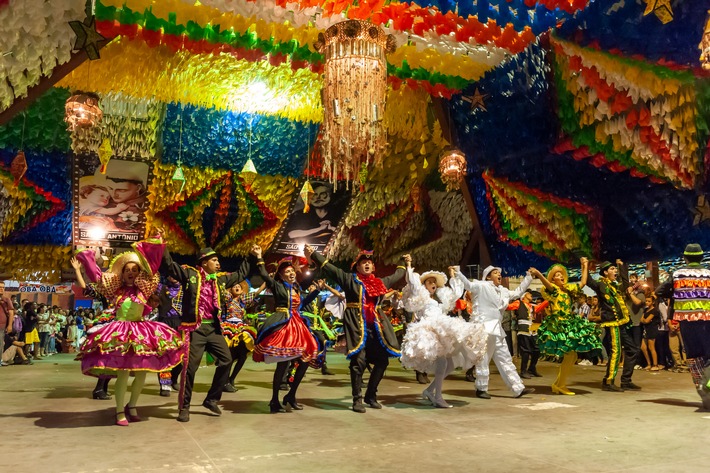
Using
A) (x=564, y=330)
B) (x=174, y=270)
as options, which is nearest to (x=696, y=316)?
(x=564, y=330)

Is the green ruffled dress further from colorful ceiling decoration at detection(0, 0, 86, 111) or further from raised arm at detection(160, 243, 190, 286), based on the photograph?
colorful ceiling decoration at detection(0, 0, 86, 111)

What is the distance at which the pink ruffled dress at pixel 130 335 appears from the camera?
5.21 m

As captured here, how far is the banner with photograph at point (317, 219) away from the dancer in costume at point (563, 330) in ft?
30.8

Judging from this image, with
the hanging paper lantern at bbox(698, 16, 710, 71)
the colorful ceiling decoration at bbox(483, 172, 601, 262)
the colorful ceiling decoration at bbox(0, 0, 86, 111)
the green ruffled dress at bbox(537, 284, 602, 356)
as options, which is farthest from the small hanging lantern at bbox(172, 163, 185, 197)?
the hanging paper lantern at bbox(698, 16, 710, 71)

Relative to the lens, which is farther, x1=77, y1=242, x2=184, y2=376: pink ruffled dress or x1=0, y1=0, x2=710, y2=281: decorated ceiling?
x1=0, y1=0, x2=710, y2=281: decorated ceiling

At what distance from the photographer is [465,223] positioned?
1662cm

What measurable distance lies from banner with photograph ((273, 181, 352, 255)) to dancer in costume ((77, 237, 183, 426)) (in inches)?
438

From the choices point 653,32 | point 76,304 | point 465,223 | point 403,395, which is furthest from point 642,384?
point 76,304

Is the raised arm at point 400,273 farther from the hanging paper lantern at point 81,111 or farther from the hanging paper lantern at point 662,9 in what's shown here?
the hanging paper lantern at point 81,111

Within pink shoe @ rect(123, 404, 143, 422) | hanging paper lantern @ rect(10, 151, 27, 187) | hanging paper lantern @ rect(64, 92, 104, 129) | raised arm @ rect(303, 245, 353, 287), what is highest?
hanging paper lantern @ rect(64, 92, 104, 129)

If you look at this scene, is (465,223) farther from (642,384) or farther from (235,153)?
(642,384)

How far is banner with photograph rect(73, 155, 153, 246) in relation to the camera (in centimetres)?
1498

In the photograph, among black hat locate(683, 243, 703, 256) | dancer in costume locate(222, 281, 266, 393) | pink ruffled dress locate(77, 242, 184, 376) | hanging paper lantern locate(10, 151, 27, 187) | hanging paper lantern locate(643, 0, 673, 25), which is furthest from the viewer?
hanging paper lantern locate(10, 151, 27, 187)

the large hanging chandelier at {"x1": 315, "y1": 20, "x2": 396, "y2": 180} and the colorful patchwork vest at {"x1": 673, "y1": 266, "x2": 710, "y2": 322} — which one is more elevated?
the large hanging chandelier at {"x1": 315, "y1": 20, "x2": 396, "y2": 180}
